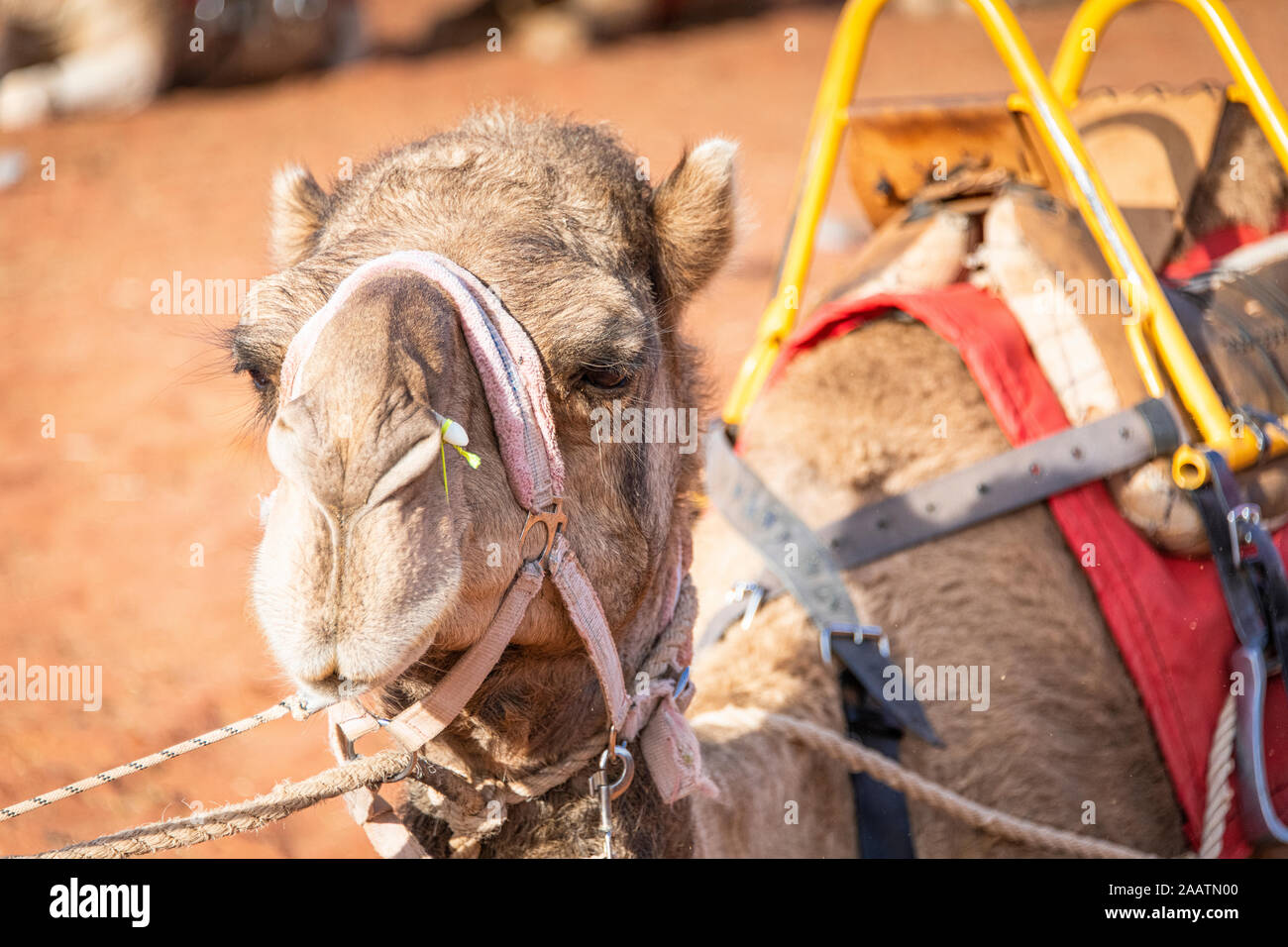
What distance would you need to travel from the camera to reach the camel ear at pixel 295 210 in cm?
245

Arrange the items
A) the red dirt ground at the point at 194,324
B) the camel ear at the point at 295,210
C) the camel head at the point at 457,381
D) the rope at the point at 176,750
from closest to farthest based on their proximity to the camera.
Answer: the camel head at the point at 457,381, the rope at the point at 176,750, the camel ear at the point at 295,210, the red dirt ground at the point at 194,324

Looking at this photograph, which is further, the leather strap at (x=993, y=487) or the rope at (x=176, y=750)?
the leather strap at (x=993, y=487)

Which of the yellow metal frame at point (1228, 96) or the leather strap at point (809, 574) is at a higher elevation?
the yellow metal frame at point (1228, 96)

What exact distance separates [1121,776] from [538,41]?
56.0ft

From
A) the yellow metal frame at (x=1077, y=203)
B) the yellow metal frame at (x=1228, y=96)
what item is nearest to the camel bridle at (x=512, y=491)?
the yellow metal frame at (x=1077, y=203)

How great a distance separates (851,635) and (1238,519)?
3.13ft

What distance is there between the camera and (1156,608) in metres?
2.70

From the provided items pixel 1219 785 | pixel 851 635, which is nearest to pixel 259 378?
pixel 851 635

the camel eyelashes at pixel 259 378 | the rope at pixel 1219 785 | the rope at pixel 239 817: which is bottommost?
the rope at pixel 1219 785

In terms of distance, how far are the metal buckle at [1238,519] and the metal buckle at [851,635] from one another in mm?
850

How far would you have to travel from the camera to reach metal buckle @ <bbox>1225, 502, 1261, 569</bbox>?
106 inches

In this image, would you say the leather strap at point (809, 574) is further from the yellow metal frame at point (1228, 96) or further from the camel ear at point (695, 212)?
the yellow metal frame at point (1228, 96)

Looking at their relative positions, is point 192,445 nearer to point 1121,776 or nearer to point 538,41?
point 1121,776

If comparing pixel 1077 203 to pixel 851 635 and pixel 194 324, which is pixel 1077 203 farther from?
pixel 194 324
